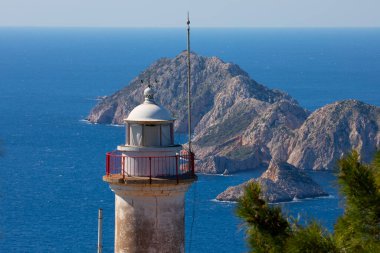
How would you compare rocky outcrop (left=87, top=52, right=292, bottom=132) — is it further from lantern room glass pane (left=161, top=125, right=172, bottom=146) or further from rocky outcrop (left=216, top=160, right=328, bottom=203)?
lantern room glass pane (left=161, top=125, right=172, bottom=146)

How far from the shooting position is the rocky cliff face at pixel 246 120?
153m

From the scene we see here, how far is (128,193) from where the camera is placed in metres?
13.1

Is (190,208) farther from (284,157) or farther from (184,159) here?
(184,159)

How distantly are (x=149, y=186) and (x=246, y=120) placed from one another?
16081 centimetres

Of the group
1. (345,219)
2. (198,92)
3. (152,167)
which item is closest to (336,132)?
(198,92)

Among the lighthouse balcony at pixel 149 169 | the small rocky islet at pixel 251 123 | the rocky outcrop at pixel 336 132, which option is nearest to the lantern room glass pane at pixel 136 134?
the lighthouse balcony at pixel 149 169

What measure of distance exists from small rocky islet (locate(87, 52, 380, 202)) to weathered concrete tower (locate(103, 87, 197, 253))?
106m

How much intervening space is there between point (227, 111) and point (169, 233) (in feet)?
561

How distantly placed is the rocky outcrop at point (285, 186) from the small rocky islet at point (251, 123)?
118 millimetres

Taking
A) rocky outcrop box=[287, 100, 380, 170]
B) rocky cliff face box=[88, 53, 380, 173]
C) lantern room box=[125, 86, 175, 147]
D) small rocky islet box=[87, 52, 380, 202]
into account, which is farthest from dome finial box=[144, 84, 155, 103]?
rocky outcrop box=[287, 100, 380, 170]

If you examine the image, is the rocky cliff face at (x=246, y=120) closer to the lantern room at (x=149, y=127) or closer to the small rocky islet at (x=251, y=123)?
the small rocky islet at (x=251, y=123)

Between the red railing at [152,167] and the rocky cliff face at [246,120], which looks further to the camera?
the rocky cliff face at [246,120]

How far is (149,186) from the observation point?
13016 mm

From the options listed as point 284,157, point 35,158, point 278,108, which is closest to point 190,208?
point 35,158
